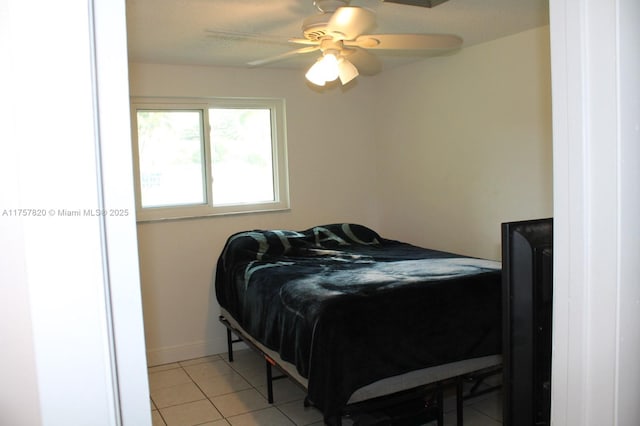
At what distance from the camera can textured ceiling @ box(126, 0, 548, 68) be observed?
8.72ft

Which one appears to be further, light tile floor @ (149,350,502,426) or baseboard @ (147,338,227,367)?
baseboard @ (147,338,227,367)

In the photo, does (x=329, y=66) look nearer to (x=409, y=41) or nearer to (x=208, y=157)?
(x=409, y=41)

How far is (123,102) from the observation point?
2.23ft

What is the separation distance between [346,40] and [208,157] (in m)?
2.08

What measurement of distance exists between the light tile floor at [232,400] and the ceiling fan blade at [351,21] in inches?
83.5

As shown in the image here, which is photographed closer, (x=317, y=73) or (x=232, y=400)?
(x=317, y=73)

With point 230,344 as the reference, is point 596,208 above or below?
above

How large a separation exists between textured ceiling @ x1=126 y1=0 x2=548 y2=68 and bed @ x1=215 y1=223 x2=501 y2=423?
1.44m

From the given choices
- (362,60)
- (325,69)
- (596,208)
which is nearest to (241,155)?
(362,60)

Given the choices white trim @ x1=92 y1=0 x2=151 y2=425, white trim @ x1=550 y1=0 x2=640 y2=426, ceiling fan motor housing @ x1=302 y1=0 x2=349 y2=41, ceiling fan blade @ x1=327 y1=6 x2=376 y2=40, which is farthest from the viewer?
ceiling fan motor housing @ x1=302 y1=0 x2=349 y2=41

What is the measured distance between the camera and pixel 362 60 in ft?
9.95

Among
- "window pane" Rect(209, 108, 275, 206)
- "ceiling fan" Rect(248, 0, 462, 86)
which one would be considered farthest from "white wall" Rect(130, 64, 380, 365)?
"ceiling fan" Rect(248, 0, 462, 86)

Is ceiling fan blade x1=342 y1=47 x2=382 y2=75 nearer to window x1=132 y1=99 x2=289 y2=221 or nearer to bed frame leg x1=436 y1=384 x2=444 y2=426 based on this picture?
window x1=132 y1=99 x2=289 y2=221

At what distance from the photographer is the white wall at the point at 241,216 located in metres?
4.12
